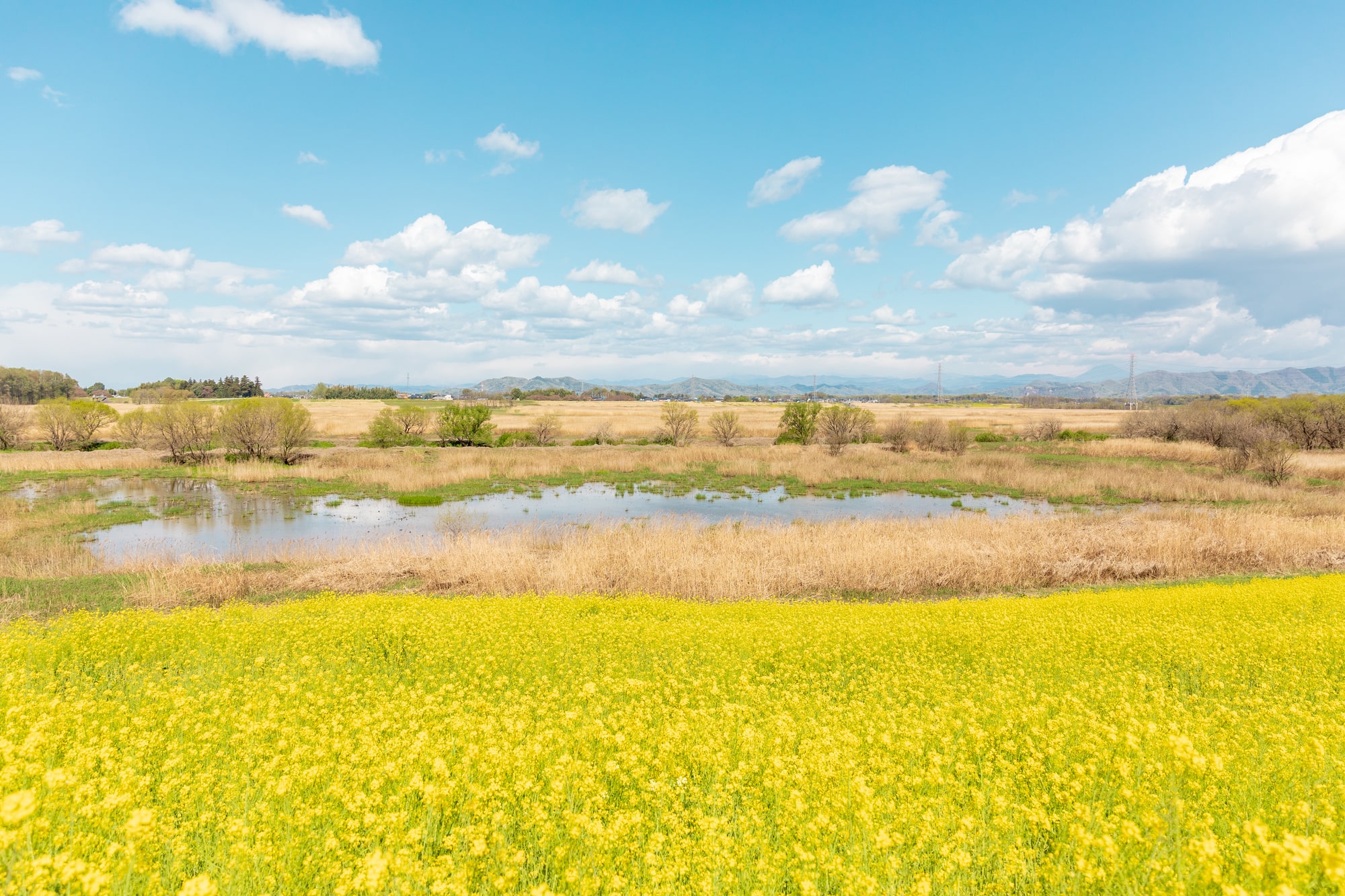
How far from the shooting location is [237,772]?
469 cm

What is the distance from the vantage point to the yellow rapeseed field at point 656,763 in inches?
137

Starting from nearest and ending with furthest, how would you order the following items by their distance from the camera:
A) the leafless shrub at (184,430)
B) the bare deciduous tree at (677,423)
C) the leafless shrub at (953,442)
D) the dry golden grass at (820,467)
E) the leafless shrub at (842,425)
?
1. the dry golden grass at (820,467)
2. the leafless shrub at (184,430)
3. the leafless shrub at (953,442)
4. the leafless shrub at (842,425)
5. the bare deciduous tree at (677,423)

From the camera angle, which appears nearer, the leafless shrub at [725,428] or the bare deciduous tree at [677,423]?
the leafless shrub at [725,428]

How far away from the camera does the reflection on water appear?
23.7m

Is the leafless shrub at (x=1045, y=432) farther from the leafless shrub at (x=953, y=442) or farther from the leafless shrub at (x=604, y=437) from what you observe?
the leafless shrub at (x=604, y=437)

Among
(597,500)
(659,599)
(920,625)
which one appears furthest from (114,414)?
(920,625)

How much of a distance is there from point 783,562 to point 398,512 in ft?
67.1

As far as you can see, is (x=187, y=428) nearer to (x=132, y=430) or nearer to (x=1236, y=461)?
(x=132, y=430)

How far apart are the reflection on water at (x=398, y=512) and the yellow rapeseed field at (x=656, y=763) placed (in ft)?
53.7

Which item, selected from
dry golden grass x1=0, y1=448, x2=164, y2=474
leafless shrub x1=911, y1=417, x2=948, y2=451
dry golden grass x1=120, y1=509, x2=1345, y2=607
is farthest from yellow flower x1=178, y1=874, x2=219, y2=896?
leafless shrub x1=911, y1=417, x2=948, y2=451

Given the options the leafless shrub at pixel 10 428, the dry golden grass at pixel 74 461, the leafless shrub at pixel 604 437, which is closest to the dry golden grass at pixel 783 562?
the dry golden grass at pixel 74 461

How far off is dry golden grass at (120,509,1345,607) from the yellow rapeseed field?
714 centimetres

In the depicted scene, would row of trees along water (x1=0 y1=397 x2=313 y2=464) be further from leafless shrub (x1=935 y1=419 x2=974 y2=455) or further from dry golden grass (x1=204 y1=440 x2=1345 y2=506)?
leafless shrub (x1=935 y1=419 x2=974 y2=455)

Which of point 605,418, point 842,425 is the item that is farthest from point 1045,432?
point 605,418
